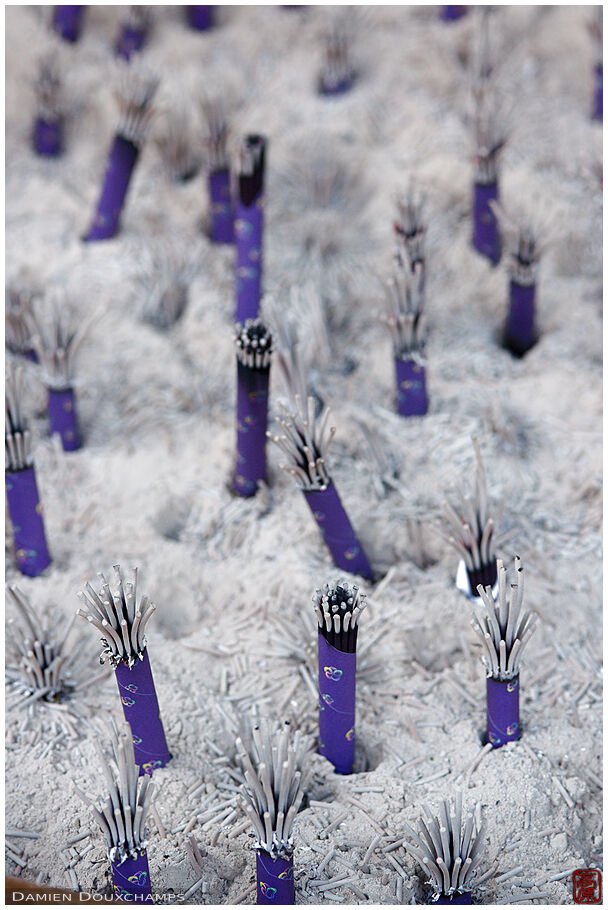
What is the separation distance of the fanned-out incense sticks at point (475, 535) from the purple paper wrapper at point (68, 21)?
2.71 metres

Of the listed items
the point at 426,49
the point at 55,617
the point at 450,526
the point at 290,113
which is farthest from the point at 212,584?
the point at 426,49

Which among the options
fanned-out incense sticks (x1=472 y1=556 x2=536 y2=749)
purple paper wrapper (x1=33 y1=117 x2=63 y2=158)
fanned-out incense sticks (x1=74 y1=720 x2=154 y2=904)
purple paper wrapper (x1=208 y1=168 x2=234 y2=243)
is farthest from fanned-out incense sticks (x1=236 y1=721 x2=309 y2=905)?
purple paper wrapper (x1=33 y1=117 x2=63 y2=158)

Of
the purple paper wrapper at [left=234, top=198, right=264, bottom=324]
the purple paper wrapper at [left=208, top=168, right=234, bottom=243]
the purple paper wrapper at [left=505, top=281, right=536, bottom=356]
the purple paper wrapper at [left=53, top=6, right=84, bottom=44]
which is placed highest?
the purple paper wrapper at [left=53, top=6, right=84, bottom=44]

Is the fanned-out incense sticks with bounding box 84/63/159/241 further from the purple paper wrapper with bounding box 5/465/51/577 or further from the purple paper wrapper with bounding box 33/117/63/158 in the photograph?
the purple paper wrapper with bounding box 5/465/51/577

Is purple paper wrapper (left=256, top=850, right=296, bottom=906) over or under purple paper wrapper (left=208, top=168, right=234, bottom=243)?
under

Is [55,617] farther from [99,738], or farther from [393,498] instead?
[393,498]

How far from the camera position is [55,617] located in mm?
2711

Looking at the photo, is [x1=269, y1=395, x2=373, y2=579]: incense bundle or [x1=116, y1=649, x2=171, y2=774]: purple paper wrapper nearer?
[x1=116, y1=649, x2=171, y2=774]: purple paper wrapper

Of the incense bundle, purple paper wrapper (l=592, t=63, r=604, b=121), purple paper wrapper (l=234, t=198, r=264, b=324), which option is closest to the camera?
the incense bundle

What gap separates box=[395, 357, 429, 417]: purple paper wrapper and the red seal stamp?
1366mm

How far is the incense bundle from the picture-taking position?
100 inches

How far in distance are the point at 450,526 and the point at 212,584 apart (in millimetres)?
617

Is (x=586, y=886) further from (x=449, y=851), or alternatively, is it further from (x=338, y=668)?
Answer: (x=338, y=668)

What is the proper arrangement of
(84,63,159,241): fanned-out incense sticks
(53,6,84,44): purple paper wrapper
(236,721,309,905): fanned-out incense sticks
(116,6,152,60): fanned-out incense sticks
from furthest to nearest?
(53,6,84,44): purple paper wrapper < (116,6,152,60): fanned-out incense sticks < (84,63,159,241): fanned-out incense sticks < (236,721,309,905): fanned-out incense sticks
